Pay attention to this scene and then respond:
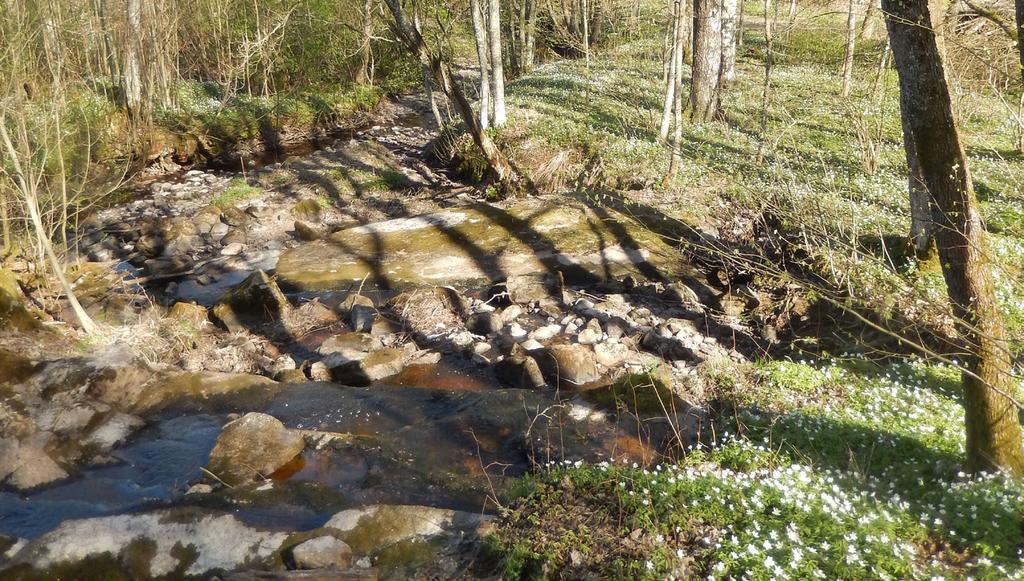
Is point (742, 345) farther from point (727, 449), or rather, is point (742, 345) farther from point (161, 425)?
point (161, 425)

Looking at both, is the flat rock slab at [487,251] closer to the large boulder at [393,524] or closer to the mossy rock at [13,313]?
the mossy rock at [13,313]

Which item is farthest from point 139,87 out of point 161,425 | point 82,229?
point 161,425

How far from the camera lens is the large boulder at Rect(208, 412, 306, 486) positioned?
7.27m

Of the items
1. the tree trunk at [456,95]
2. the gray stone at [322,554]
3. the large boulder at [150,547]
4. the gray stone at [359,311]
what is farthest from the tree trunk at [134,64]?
the gray stone at [322,554]

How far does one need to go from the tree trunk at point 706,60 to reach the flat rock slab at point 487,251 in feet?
22.4

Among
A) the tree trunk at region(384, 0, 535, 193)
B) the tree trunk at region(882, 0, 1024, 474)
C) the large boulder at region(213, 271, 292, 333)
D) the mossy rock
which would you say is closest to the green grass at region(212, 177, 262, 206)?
the tree trunk at region(384, 0, 535, 193)

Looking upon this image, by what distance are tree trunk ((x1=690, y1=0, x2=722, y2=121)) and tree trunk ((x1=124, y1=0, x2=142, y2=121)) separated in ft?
51.6

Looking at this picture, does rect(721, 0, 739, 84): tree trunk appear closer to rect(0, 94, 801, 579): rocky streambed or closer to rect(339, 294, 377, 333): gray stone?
rect(0, 94, 801, 579): rocky streambed

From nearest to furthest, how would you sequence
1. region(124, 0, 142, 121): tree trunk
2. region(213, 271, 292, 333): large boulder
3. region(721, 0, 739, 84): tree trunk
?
1. region(213, 271, 292, 333): large boulder
2. region(124, 0, 142, 121): tree trunk
3. region(721, 0, 739, 84): tree trunk

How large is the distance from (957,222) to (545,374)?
554 cm

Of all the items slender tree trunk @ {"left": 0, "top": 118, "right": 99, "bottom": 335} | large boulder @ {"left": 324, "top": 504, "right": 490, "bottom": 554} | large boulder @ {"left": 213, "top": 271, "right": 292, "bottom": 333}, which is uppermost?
slender tree trunk @ {"left": 0, "top": 118, "right": 99, "bottom": 335}

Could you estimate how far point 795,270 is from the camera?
1112 centimetres

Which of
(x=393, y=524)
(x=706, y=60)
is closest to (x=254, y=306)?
(x=393, y=524)

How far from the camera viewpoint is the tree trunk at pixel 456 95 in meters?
14.6
